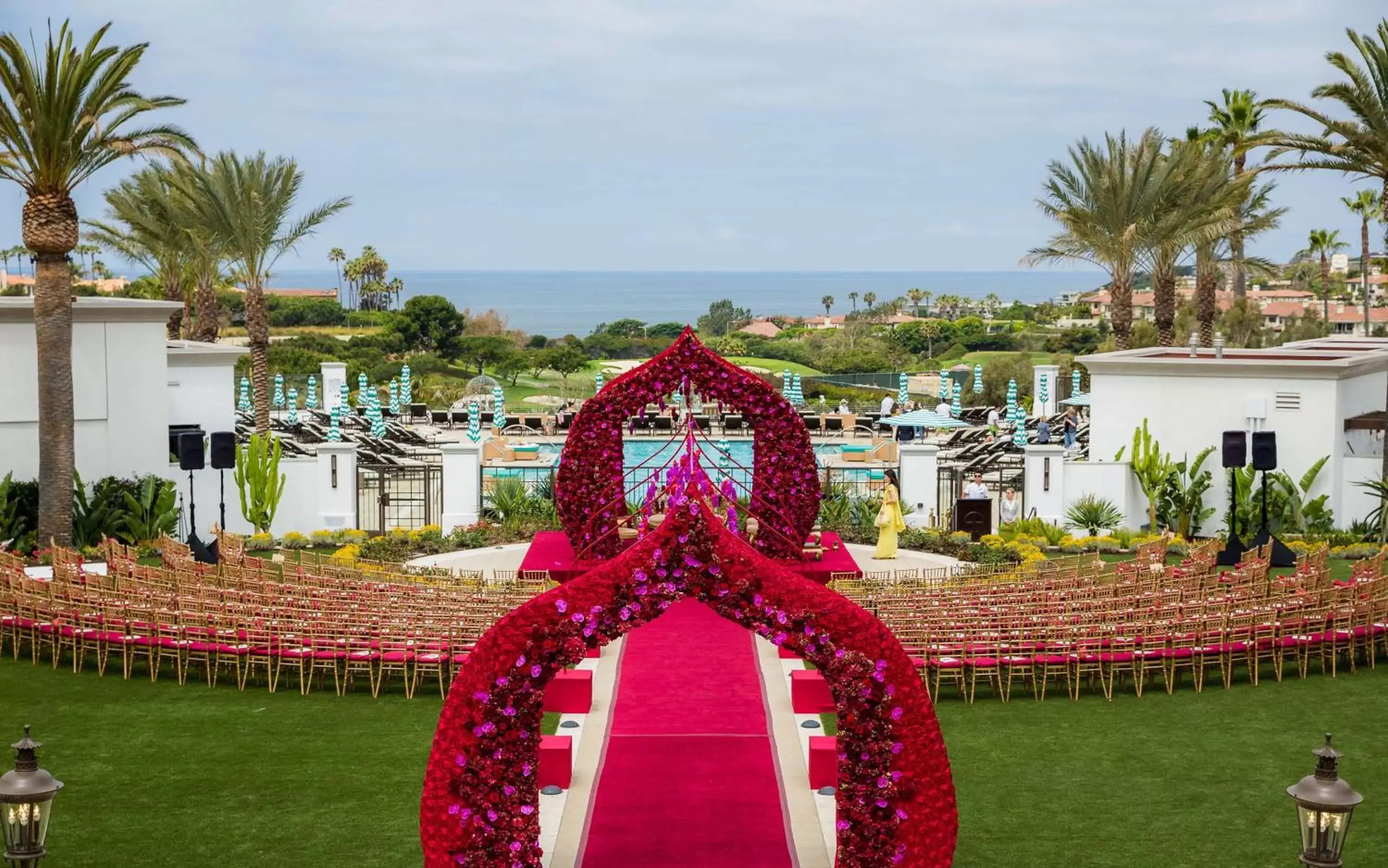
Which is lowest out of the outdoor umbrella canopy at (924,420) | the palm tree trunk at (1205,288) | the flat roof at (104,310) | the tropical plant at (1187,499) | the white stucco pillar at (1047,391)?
the tropical plant at (1187,499)

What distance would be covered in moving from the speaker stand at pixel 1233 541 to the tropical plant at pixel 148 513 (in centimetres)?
1713

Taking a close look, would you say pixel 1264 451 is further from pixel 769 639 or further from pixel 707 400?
pixel 769 639

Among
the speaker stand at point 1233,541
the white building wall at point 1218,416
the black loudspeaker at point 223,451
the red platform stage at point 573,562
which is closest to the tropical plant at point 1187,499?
the white building wall at point 1218,416

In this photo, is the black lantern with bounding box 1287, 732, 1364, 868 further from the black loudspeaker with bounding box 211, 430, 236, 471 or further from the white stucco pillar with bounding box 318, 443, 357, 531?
the white stucco pillar with bounding box 318, 443, 357, 531

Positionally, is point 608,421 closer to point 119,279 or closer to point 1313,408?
point 1313,408

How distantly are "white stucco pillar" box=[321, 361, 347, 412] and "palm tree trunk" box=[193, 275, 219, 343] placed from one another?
5995 millimetres

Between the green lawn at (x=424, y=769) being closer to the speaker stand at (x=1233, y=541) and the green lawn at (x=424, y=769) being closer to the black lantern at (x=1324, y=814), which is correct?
the black lantern at (x=1324, y=814)

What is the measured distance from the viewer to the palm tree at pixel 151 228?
4019 cm

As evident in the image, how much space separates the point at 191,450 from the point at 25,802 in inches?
668

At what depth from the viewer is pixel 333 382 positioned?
163 feet

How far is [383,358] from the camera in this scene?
7988cm

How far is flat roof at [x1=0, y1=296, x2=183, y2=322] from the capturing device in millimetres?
25984

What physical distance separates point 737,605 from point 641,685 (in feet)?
23.1

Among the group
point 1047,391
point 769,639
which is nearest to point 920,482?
point 769,639
